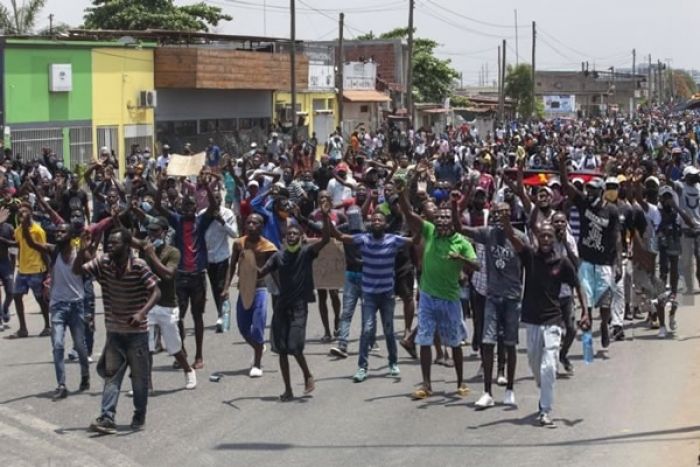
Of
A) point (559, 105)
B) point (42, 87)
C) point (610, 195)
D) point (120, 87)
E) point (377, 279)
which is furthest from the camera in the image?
point (559, 105)

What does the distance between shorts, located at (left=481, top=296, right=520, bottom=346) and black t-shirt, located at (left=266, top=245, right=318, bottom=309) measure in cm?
163

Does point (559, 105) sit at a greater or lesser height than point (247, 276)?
greater

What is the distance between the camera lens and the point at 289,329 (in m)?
11.7

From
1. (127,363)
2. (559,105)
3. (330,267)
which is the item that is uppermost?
(559,105)

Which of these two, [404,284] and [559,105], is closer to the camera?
[404,284]

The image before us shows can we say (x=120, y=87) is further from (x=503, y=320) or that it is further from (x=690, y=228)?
(x=503, y=320)

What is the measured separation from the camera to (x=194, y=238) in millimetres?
13297

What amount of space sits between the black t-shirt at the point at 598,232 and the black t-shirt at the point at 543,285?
2623 mm

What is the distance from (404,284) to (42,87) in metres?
23.8

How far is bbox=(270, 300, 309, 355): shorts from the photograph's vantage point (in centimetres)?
1165

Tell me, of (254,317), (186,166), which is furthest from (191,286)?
(186,166)

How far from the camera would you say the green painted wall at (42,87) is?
34.0 metres

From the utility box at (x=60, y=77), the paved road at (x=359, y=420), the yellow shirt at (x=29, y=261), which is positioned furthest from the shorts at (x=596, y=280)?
the utility box at (x=60, y=77)

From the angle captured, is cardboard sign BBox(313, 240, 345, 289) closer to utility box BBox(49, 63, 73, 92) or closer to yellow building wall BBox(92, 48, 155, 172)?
utility box BBox(49, 63, 73, 92)
